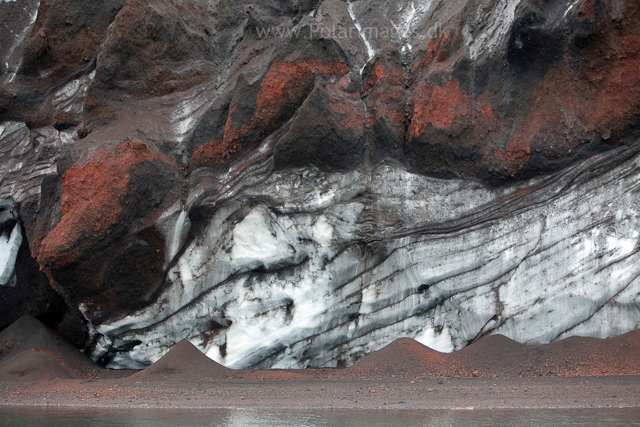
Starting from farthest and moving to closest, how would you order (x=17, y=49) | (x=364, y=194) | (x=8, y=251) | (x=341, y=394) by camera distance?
1. (x=17, y=49)
2. (x=8, y=251)
3. (x=364, y=194)
4. (x=341, y=394)

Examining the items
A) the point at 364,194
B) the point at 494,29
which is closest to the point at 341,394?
the point at 364,194

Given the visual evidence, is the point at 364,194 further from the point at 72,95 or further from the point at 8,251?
the point at 8,251

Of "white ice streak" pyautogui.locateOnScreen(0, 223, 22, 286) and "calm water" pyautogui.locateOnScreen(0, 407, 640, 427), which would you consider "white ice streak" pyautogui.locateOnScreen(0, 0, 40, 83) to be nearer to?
"white ice streak" pyautogui.locateOnScreen(0, 223, 22, 286)

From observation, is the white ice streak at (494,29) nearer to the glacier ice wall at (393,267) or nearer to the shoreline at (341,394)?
the glacier ice wall at (393,267)

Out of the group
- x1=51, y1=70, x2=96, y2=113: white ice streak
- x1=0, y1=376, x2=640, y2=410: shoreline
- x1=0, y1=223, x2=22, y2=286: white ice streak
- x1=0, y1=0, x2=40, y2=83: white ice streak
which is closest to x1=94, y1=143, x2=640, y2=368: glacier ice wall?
x1=0, y1=376, x2=640, y2=410: shoreline

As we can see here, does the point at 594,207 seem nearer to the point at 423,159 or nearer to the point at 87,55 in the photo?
the point at 423,159
